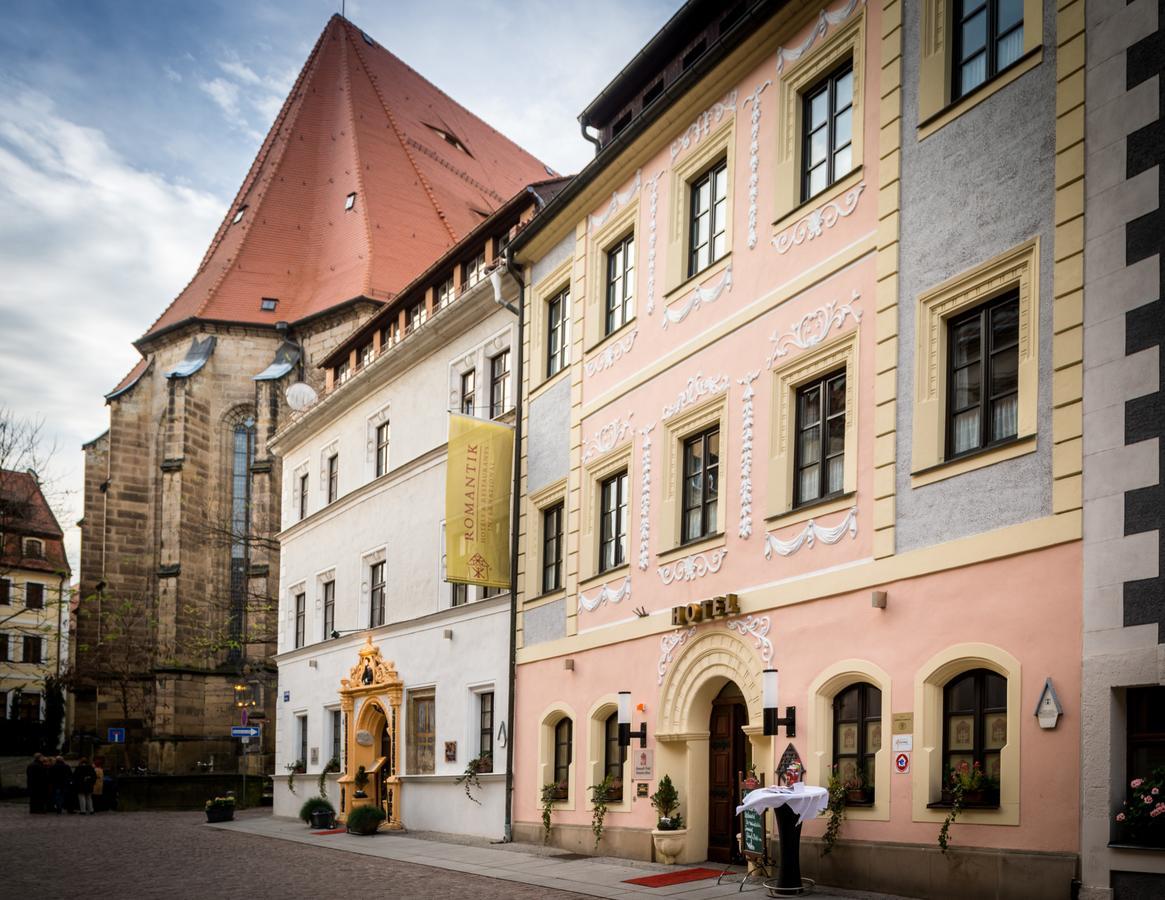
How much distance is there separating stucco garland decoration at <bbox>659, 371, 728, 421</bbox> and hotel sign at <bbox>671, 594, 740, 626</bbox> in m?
2.59

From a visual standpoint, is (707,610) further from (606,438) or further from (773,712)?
(606,438)

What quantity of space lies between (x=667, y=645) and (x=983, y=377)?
666cm

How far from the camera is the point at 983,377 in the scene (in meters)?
12.4

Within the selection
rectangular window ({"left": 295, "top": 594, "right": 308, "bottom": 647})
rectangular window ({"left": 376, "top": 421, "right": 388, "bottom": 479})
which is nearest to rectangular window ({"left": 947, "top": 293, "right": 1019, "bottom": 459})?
rectangular window ({"left": 376, "top": 421, "right": 388, "bottom": 479})

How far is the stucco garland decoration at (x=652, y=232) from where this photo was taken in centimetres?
1908

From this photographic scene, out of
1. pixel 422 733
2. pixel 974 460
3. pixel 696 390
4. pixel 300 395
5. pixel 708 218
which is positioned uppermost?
pixel 300 395

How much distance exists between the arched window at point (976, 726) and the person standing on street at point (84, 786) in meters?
30.2

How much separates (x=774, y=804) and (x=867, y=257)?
5.66 meters

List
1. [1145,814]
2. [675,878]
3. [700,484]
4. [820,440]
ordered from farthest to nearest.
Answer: [700,484] → [675,878] → [820,440] → [1145,814]

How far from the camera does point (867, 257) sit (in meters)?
14.2

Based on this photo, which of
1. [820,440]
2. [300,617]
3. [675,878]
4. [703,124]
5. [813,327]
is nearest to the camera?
[820,440]

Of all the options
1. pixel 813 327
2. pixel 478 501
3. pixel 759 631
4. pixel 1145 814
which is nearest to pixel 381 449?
pixel 478 501

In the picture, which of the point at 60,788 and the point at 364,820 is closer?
the point at 364,820

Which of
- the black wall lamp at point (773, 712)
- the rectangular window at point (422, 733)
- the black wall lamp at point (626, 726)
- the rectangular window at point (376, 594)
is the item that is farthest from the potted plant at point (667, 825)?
the rectangular window at point (376, 594)
